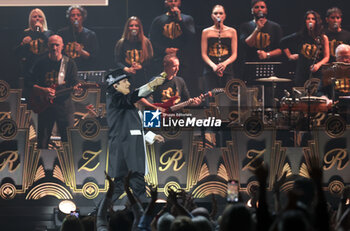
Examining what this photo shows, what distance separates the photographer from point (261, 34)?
36.3 feet

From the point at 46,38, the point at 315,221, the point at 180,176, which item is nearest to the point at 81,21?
the point at 46,38

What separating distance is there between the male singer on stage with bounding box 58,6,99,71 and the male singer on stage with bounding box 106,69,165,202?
610mm

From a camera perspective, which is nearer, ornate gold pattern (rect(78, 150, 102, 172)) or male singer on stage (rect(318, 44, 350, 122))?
male singer on stage (rect(318, 44, 350, 122))

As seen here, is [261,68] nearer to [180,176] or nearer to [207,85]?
A: [207,85]

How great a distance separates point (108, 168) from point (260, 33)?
3519 mm

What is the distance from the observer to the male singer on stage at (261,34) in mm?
10984

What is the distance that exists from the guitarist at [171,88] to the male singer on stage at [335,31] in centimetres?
250

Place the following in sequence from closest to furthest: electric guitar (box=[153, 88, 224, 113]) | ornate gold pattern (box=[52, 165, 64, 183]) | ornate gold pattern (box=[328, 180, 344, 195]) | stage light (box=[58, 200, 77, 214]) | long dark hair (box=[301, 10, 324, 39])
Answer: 1. stage light (box=[58, 200, 77, 214])
2. ornate gold pattern (box=[328, 180, 344, 195])
3. electric guitar (box=[153, 88, 224, 113])
4. ornate gold pattern (box=[52, 165, 64, 183])
5. long dark hair (box=[301, 10, 324, 39])

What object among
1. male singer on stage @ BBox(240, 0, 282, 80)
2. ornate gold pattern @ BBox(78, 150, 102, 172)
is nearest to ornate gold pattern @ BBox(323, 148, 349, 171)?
male singer on stage @ BBox(240, 0, 282, 80)

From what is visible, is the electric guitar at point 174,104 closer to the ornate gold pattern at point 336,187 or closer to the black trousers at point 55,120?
the black trousers at point 55,120

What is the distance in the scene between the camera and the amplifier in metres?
11.0

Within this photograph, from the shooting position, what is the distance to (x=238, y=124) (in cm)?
1076

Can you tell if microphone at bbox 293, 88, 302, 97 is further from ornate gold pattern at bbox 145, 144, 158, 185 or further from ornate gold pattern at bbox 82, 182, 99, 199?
ornate gold pattern at bbox 82, 182, 99, 199

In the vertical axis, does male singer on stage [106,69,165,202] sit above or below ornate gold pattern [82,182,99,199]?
above
